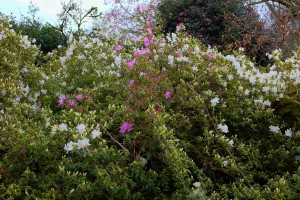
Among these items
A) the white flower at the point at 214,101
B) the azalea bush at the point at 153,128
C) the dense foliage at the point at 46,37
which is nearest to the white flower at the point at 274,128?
the azalea bush at the point at 153,128

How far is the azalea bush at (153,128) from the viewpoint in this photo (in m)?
2.70

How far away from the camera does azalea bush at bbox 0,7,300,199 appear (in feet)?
8.87

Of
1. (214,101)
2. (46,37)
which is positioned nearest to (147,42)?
(214,101)

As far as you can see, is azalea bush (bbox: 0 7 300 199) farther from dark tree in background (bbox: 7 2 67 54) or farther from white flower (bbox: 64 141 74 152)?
dark tree in background (bbox: 7 2 67 54)

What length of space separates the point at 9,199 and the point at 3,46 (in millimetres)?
2282

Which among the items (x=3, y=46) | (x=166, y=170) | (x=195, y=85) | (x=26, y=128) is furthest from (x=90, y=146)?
(x=3, y=46)

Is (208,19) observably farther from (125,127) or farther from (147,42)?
(125,127)

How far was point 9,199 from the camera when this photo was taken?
8.29 feet

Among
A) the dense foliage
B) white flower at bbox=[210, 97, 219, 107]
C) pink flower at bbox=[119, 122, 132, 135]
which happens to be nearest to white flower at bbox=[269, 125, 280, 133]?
white flower at bbox=[210, 97, 219, 107]

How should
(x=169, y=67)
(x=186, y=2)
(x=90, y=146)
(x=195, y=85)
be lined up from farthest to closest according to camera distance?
(x=186, y=2), (x=169, y=67), (x=195, y=85), (x=90, y=146)

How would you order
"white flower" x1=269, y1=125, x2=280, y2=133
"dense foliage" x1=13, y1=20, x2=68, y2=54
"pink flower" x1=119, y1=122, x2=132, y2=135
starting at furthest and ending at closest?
"dense foliage" x1=13, y1=20, x2=68, y2=54 → "white flower" x1=269, y1=125, x2=280, y2=133 → "pink flower" x1=119, y1=122, x2=132, y2=135

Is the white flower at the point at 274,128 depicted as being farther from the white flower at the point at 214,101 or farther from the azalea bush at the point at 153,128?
the white flower at the point at 214,101

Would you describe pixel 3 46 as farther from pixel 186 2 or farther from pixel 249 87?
pixel 186 2

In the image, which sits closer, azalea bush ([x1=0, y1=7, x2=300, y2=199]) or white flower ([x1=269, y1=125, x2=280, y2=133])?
azalea bush ([x1=0, y1=7, x2=300, y2=199])
